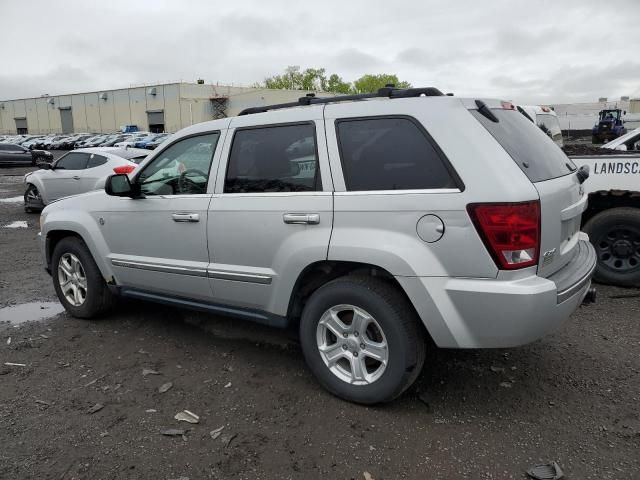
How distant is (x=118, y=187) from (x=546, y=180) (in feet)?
10.4

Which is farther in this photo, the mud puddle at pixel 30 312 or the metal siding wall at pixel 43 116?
the metal siding wall at pixel 43 116

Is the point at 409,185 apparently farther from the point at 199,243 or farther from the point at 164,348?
the point at 164,348

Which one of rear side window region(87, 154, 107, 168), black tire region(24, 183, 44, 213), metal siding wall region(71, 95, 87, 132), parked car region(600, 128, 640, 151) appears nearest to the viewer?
parked car region(600, 128, 640, 151)

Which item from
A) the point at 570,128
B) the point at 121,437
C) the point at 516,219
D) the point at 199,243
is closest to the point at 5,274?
the point at 199,243

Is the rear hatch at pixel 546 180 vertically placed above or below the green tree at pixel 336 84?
below

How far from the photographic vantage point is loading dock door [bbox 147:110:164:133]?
64.6m

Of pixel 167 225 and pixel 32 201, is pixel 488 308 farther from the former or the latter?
pixel 32 201

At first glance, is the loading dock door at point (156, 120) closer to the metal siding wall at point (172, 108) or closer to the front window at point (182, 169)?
the metal siding wall at point (172, 108)

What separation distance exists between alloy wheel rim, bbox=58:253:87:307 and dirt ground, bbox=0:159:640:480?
368 millimetres

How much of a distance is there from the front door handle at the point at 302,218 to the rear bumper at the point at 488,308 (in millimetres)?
657

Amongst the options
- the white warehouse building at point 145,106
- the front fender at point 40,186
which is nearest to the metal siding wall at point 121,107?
the white warehouse building at point 145,106

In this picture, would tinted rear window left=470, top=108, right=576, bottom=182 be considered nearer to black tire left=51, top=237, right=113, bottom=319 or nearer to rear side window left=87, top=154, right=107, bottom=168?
black tire left=51, top=237, right=113, bottom=319

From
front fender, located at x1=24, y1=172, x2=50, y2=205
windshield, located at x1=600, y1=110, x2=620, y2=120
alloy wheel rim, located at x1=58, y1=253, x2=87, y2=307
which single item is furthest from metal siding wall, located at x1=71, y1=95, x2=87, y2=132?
alloy wheel rim, located at x1=58, y1=253, x2=87, y2=307

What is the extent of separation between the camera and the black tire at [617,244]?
215 inches
